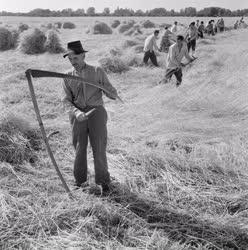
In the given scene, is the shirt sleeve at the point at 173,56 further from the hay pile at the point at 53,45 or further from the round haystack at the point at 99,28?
the round haystack at the point at 99,28

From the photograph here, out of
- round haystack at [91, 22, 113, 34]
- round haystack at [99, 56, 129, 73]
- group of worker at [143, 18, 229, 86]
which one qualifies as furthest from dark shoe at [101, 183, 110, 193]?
round haystack at [91, 22, 113, 34]

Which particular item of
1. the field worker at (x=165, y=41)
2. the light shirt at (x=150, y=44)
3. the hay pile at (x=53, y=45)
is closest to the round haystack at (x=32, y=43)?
the hay pile at (x=53, y=45)

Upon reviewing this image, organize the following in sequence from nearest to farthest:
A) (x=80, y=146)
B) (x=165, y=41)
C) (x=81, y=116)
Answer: (x=81, y=116), (x=80, y=146), (x=165, y=41)

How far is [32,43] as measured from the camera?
561 inches

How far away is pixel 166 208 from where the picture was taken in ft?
10.7

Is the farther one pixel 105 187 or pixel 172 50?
pixel 172 50

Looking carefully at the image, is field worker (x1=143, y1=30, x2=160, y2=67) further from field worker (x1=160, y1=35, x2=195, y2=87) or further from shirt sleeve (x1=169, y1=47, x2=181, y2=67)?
shirt sleeve (x1=169, y1=47, x2=181, y2=67)

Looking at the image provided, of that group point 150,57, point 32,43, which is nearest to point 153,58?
point 150,57

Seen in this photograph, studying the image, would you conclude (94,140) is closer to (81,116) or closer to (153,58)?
(81,116)

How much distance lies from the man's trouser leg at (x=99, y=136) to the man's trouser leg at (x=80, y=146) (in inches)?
2.3

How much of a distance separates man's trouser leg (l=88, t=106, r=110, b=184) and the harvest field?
0.25 metres

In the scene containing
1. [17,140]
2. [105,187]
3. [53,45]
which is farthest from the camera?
[53,45]

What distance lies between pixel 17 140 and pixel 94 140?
1484 mm

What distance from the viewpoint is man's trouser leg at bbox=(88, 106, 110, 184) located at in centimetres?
319
